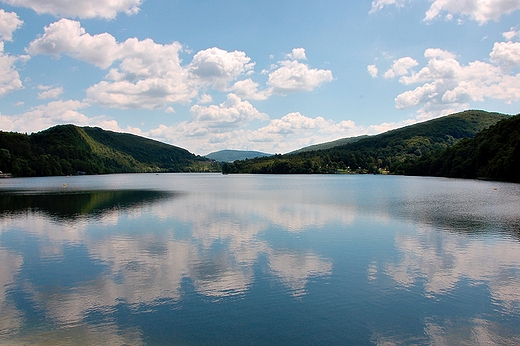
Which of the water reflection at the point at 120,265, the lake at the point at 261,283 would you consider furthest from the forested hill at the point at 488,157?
the water reflection at the point at 120,265

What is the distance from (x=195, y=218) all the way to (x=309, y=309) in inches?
974

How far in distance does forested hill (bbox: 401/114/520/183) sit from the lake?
69.0 m

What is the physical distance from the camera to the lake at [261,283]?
1222 centimetres

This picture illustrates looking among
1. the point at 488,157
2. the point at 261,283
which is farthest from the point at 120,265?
A: the point at 488,157

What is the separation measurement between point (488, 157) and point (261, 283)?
360 feet

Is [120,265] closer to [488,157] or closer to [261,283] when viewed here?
[261,283]

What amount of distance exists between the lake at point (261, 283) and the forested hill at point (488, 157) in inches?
2718

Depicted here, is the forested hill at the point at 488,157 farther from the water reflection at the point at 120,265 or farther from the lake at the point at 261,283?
the water reflection at the point at 120,265

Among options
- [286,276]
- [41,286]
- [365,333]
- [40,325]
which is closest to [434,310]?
[365,333]

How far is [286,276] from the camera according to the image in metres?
18.0

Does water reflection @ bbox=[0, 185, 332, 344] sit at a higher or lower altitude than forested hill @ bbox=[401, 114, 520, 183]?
lower

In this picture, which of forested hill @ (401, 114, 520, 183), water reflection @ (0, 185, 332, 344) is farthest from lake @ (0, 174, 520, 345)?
forested hill @ (401, 114, 520, 183)

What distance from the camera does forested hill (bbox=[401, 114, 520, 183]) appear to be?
9006 centimetres

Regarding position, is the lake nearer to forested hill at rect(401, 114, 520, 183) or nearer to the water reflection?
the water reflection
